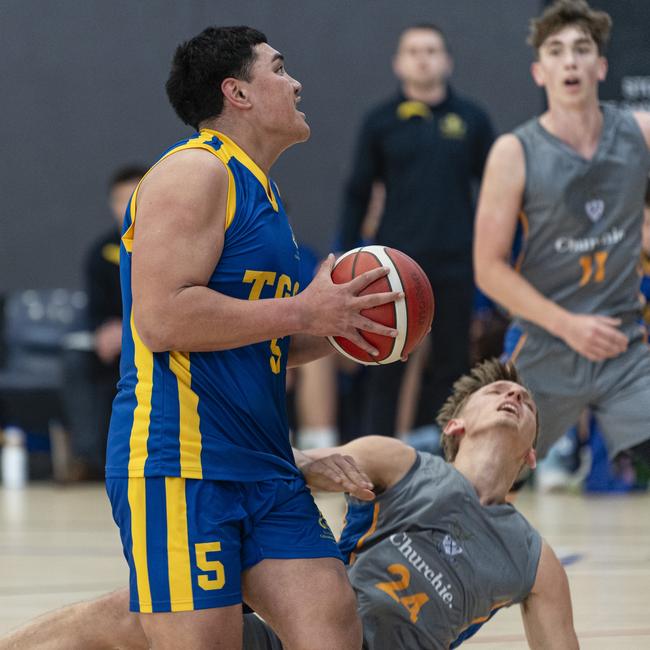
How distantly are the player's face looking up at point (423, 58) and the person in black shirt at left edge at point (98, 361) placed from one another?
2.14m

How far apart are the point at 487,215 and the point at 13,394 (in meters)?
5.89

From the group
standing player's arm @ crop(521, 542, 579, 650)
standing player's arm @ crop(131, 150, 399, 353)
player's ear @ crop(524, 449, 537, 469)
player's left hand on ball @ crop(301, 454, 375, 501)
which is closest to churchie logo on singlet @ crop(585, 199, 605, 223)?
player's ear @ crop(524, 449, 537, 469)

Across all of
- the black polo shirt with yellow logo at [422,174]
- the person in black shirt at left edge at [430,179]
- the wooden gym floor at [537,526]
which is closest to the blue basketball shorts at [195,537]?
the wooden gym floor at [537,526]

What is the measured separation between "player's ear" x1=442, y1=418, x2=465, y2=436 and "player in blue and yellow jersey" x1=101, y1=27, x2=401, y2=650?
0.84 m

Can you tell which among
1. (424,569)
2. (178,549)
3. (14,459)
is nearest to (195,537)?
(178,549)

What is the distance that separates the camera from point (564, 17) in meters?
4.98

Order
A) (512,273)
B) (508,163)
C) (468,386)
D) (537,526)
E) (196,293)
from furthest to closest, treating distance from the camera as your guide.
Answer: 1. (537,526)
2. (508,163)
3. (512,273)
4. (468,386)
5. (196,293)

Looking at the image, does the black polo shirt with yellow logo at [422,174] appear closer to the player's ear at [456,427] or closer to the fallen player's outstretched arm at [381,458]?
the player's ear at [456,427]

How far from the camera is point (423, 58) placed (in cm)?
804

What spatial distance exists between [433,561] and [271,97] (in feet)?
4.05

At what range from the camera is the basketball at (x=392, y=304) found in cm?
298

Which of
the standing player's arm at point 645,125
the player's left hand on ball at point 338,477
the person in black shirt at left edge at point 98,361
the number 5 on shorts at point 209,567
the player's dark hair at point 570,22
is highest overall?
the player's dark hair at point 570,22

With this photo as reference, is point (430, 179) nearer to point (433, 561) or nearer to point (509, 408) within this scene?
point (509, 408)

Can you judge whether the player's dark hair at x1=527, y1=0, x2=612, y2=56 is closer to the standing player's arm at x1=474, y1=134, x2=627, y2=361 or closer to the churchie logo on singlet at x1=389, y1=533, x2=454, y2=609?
the standing player's arm at x1=474, y1=134, x2=627, y2=361
